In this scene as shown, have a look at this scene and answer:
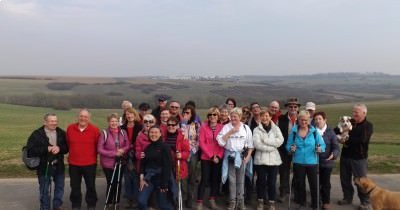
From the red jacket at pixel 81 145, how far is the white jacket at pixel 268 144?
3.19 metres

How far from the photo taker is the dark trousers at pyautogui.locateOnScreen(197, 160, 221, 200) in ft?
25.5

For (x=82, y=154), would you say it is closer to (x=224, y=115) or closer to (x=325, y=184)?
(x=224, y=115)

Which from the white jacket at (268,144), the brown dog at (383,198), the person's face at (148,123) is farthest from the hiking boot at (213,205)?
the brown dog at (383,198)

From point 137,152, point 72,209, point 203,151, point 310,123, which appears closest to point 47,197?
point 72,209

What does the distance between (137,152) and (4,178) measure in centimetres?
491

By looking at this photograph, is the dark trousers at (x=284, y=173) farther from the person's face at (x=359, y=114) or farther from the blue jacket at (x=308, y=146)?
the person's face at (x=359, y=114)

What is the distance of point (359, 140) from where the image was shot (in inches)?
308

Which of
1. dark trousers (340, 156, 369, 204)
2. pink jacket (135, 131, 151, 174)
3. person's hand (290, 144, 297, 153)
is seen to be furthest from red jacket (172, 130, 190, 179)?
dark trousers (340, 156, 369, 204)

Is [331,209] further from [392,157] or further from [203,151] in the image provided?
[392,157]

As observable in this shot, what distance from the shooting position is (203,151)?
7.70m

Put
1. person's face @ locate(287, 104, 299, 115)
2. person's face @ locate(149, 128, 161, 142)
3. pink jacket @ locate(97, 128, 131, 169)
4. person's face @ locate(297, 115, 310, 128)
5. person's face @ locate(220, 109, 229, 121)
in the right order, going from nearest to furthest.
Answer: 1. person's face @ locate(149, 128, 161, 142)
2. pink jacket @ locate(97, 128, 131, 169)
3. person's face @ locate(297, 115, 310, 128)
4. person's face @ locate(220, 109, 229, 121)
5. person's face @ locate(287, 104, 299, 115)

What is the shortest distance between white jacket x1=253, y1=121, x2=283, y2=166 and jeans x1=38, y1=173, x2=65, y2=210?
12.9 feet

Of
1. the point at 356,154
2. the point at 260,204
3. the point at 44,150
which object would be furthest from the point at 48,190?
the point at 356,154

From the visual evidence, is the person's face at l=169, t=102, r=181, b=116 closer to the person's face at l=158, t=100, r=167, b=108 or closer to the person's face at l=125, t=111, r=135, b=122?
the person's face at l=158, t=100, r=167, b=108
